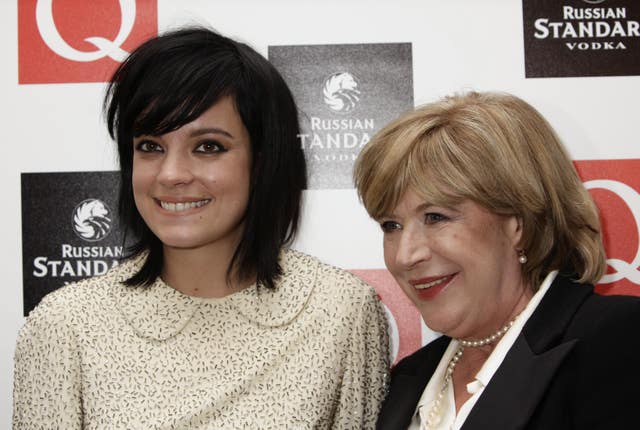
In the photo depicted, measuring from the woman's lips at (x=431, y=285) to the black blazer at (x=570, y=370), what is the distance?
16cm

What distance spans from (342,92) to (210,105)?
0.66 metres

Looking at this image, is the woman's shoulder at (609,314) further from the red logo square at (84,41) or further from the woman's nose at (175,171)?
the red logo square at (84,41)

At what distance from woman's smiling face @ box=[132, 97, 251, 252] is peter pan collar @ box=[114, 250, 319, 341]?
0.48 ft

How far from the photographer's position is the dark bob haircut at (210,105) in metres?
1.62

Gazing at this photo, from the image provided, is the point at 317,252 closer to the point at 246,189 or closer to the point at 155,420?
the point at 246,189

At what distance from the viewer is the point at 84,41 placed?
222cm

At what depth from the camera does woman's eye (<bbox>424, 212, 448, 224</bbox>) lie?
4.55 ft

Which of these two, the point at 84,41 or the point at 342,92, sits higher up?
the point at 84,41

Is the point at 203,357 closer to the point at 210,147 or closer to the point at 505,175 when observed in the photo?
the point at 210,147

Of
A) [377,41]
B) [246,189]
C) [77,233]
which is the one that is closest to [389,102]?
[377,41]

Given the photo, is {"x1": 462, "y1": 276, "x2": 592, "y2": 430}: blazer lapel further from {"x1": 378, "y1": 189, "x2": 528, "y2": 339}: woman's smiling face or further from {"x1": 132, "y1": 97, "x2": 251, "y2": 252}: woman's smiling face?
{"x1": 132, "y1": 97, "x2": 251, "y2": 252}: woman's smiling face

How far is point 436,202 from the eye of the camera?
135 centimetres

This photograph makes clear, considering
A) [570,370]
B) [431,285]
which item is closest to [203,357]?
[431,285]

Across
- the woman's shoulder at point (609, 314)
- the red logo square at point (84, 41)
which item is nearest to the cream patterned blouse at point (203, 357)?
the woman's shoulder at point (609, 314)
